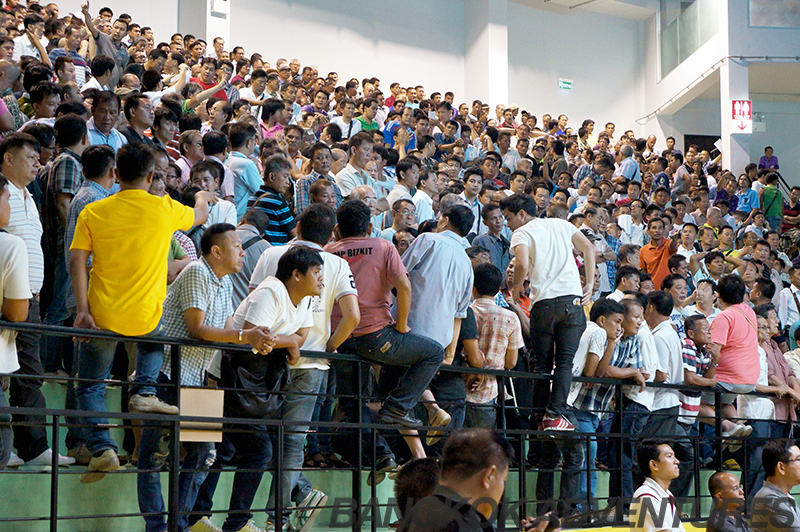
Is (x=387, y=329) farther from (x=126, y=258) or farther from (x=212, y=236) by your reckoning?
(x=126, y=258)

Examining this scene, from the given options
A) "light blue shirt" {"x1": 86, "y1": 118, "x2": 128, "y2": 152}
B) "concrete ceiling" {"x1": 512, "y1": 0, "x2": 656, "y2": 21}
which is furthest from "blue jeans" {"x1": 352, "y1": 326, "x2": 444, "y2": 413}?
"concrete ceiling" {"x1": 512, "y1": 0, "x2": 656, "y2": 21}

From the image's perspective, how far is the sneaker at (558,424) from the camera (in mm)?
6020

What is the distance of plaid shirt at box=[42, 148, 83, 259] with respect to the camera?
17.7 ft

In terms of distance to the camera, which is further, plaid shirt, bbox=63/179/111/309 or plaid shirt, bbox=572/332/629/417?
plaid shirt, bbox=572/332/629/417

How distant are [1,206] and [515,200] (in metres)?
3.46

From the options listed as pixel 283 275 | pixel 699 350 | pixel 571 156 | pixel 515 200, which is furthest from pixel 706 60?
pixel 283 275

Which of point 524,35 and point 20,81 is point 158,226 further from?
point 524,35

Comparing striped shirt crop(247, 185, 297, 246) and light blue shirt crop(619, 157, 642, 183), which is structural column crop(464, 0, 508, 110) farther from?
striped shirt crop(247, 185, 297, 246)

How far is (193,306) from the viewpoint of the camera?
15.2ft

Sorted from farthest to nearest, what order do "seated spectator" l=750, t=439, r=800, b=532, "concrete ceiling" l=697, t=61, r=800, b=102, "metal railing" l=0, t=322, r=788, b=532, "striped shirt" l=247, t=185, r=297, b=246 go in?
"concrete ceiling" l=697, t=61, r=800, b=102 → "striped shirt" l=247, t=185, r=297, b=246 → "seated spectator" l=750, t=439, r=800, b=532 → "metal railing" l=0, t=322, r=788, b=532

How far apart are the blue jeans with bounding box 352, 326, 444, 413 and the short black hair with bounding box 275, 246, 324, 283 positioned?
28.4 inches

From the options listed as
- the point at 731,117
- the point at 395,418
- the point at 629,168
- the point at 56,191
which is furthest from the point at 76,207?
the point at 731,117

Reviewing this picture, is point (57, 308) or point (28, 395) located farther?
point (57, 308)

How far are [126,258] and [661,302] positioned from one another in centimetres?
455
